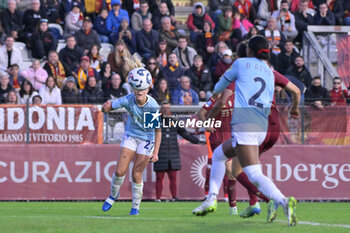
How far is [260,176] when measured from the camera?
361 inches

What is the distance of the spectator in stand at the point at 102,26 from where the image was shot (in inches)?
902

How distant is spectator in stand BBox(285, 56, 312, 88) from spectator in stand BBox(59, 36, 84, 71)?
534 cm

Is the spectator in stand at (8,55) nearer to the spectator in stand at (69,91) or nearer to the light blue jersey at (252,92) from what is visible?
the spectator in stand at (69,91)

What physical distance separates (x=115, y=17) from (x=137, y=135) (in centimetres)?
1108

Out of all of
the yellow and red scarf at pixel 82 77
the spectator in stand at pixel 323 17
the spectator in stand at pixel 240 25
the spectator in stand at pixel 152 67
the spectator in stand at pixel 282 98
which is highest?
the spectator in stand at pixel 323 17

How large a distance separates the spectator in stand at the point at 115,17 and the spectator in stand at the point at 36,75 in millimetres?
3202

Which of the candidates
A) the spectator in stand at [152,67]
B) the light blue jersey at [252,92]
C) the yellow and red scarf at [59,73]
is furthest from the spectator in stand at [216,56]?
the light blue jersey at [252,92]

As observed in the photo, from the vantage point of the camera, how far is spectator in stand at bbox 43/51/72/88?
→ 20.5m

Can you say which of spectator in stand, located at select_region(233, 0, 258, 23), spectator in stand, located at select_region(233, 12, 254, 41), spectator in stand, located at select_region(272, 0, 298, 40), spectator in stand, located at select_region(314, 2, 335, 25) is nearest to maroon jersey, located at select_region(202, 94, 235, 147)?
spectator in stand, located at select_region(233, 12, 254, 41)

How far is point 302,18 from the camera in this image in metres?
24.3

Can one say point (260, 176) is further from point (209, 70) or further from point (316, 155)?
point (209, 70)

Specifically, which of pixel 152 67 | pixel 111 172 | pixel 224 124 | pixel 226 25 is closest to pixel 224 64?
pixel 152 67

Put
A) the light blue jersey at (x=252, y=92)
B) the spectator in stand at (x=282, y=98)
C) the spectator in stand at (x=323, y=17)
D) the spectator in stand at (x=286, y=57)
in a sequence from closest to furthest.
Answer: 1. the light blue jersey at (x=252, y=92)
2. the spectator in stand at (x=282, y=98)
3. the spectator in stand at (x=286, y=57)
4. the spectator in stand at (x=323, y=17)

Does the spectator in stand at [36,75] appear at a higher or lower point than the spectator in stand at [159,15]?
lower
